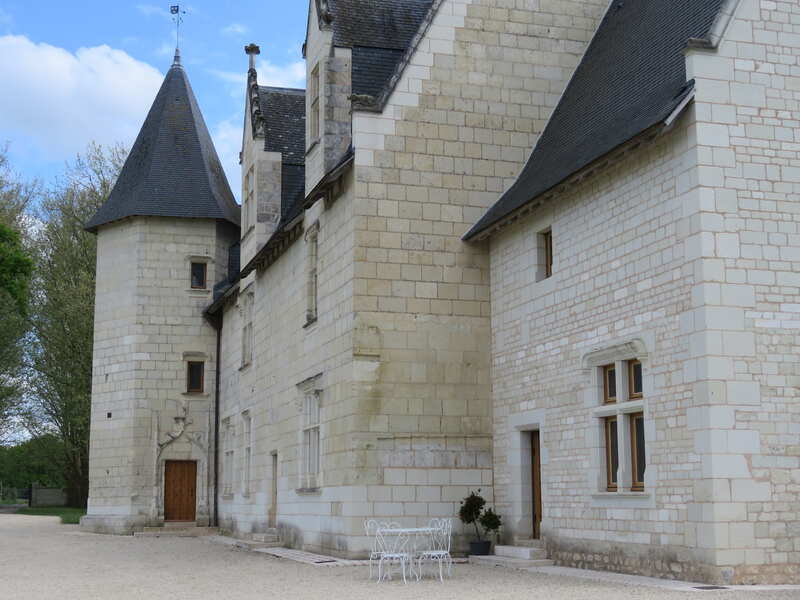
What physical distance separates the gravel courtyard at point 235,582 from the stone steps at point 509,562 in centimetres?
36

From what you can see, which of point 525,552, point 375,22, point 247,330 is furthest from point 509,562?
point 247,330

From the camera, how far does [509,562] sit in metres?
13.3

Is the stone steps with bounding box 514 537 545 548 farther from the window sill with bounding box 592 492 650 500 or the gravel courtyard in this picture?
the window sill with bounding box 592 492 650 500

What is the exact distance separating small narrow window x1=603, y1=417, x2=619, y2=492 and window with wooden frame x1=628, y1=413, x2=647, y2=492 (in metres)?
0.37

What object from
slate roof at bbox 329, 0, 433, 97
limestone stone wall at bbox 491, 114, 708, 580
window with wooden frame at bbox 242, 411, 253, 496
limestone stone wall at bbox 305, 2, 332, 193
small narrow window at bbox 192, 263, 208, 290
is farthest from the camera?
small narrow window at bbox 192, 263, 208, 290

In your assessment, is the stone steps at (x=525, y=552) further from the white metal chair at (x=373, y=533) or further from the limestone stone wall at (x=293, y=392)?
the limestone stone wall at (x=293, y=392)

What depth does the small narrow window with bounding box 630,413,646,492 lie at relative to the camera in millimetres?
11711

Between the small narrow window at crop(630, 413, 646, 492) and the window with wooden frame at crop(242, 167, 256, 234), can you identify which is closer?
the small narrow window at crop(630, 413, 646, 492)

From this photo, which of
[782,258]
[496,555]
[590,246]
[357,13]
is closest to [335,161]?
[357,13]

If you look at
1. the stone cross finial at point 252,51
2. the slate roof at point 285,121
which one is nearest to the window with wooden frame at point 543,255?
the slate roof at point 285,121

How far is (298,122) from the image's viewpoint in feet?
77.0

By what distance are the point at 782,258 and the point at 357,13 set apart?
30.3 ft

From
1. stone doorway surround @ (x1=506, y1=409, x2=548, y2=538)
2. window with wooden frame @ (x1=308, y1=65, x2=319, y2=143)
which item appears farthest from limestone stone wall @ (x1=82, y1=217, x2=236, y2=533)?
stone doorway surround @ (x1=506, y1=409, x2=548, y2=538)

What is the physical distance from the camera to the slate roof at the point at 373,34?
17.0 metres
